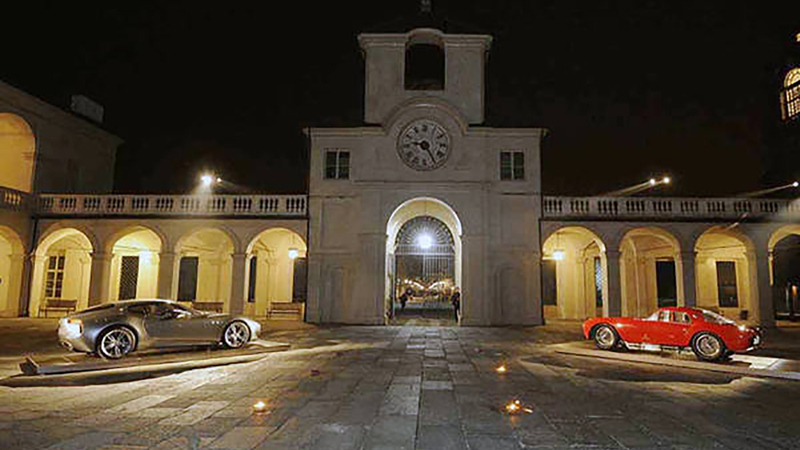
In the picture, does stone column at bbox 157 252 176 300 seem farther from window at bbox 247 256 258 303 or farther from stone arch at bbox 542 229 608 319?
stone arch at bbox 542 229 608 319

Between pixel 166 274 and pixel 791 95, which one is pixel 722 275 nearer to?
pixel 791 95

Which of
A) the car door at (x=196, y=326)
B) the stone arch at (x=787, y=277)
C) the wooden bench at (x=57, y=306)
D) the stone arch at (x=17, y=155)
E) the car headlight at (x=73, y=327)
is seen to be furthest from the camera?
the stone arch at (x=787, y=277)

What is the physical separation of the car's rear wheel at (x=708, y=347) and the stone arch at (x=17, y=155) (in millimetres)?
28085

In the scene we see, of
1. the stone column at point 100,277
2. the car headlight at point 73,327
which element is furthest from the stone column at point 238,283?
the car headlight at point 73,327

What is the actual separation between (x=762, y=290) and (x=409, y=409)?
868 inches

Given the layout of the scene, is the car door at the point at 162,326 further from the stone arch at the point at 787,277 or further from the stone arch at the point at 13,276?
the stone arch at the point at 787,277

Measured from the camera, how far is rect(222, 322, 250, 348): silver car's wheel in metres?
12.6

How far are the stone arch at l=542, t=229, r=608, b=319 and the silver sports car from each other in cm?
1818

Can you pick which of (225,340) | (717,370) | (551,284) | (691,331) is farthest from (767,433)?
(551,284)

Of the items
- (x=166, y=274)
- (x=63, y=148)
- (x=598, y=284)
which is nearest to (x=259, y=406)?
(x=166, y=274)

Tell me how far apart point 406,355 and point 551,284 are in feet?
56.4

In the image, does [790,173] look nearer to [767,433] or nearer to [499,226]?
[499,226]

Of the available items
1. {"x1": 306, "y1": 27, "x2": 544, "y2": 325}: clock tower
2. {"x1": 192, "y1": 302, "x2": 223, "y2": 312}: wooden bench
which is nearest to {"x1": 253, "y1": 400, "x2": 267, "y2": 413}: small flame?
{"x1": 306, "y1": 27, "x2": 544, "y2": 325}: clock tower

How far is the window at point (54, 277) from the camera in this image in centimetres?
2506
